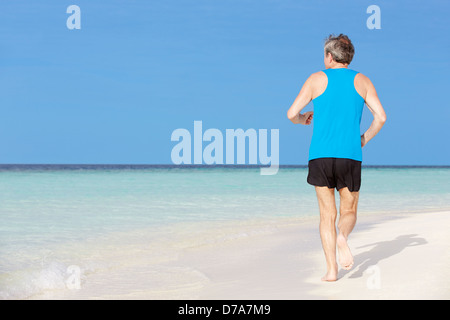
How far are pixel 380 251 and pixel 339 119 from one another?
6.82ft

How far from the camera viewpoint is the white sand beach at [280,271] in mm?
3469

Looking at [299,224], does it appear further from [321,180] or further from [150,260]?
[321,180]

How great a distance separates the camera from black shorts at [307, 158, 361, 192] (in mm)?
3357

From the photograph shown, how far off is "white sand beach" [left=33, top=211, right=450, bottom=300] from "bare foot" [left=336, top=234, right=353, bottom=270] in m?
0.17

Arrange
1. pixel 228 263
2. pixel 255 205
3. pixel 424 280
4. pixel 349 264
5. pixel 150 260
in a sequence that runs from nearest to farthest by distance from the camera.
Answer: pixel 349 264 < pixel 424 280 < pixel 228 263 < pixel 150 260 < pixel 255 205

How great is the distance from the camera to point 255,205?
38.0ft

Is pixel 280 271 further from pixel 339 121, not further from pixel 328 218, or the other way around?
pixel 339 121

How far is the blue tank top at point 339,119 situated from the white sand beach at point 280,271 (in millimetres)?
871

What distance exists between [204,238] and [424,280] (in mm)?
3574

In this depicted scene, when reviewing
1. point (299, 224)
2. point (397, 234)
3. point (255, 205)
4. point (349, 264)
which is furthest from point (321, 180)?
point (255, 205)

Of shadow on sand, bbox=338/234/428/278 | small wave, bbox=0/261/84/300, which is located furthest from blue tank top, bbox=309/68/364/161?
small wave, bbox=0/261/84/300

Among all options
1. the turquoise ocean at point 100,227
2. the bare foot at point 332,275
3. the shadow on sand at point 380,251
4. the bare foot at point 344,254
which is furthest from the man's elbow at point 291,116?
the turquoise ocean at point 100,227

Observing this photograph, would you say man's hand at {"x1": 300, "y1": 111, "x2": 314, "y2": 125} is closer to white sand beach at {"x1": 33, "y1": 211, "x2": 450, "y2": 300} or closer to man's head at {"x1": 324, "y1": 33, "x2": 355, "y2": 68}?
man's head at {"x1": 324, "y1": 33, "x2": 355, "y2": 68}
